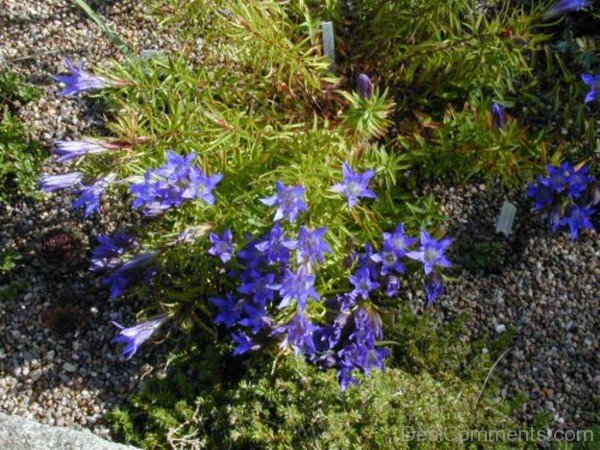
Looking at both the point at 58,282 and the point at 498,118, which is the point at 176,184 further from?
the point at 498,118

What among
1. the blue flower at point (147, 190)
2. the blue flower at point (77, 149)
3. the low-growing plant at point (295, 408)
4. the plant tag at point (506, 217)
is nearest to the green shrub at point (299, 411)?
the low-growing plant at point (295, 408)

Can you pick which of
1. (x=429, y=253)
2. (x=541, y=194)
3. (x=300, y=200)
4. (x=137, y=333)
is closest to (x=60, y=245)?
(x=137, y=333)

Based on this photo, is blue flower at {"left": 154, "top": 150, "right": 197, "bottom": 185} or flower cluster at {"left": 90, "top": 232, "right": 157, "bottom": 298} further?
flower cluster at {"left": 90, "top": 232, "right": 157, "bottom": 298}

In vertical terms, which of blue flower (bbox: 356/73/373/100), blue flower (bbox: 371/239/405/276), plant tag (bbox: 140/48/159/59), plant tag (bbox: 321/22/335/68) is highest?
plant tag (bbox: 321/22/335/68)

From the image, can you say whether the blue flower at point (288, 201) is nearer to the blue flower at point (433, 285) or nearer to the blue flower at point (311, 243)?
the blue flower at point (311, 243)

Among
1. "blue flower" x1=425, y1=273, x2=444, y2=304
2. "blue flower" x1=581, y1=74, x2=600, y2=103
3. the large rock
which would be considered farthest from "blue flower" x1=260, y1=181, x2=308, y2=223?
"blue flower" x1=581, y1=74, x2=600, y2=103

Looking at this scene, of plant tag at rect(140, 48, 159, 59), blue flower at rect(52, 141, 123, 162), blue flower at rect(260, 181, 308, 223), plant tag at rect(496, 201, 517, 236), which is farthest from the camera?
plant tag at rect(140, 48, 159, 59)

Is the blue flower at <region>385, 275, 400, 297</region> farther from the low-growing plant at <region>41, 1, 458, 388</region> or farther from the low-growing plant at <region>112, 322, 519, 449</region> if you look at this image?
the low-growing plant at <region>112, 322, 519, 449</region>
